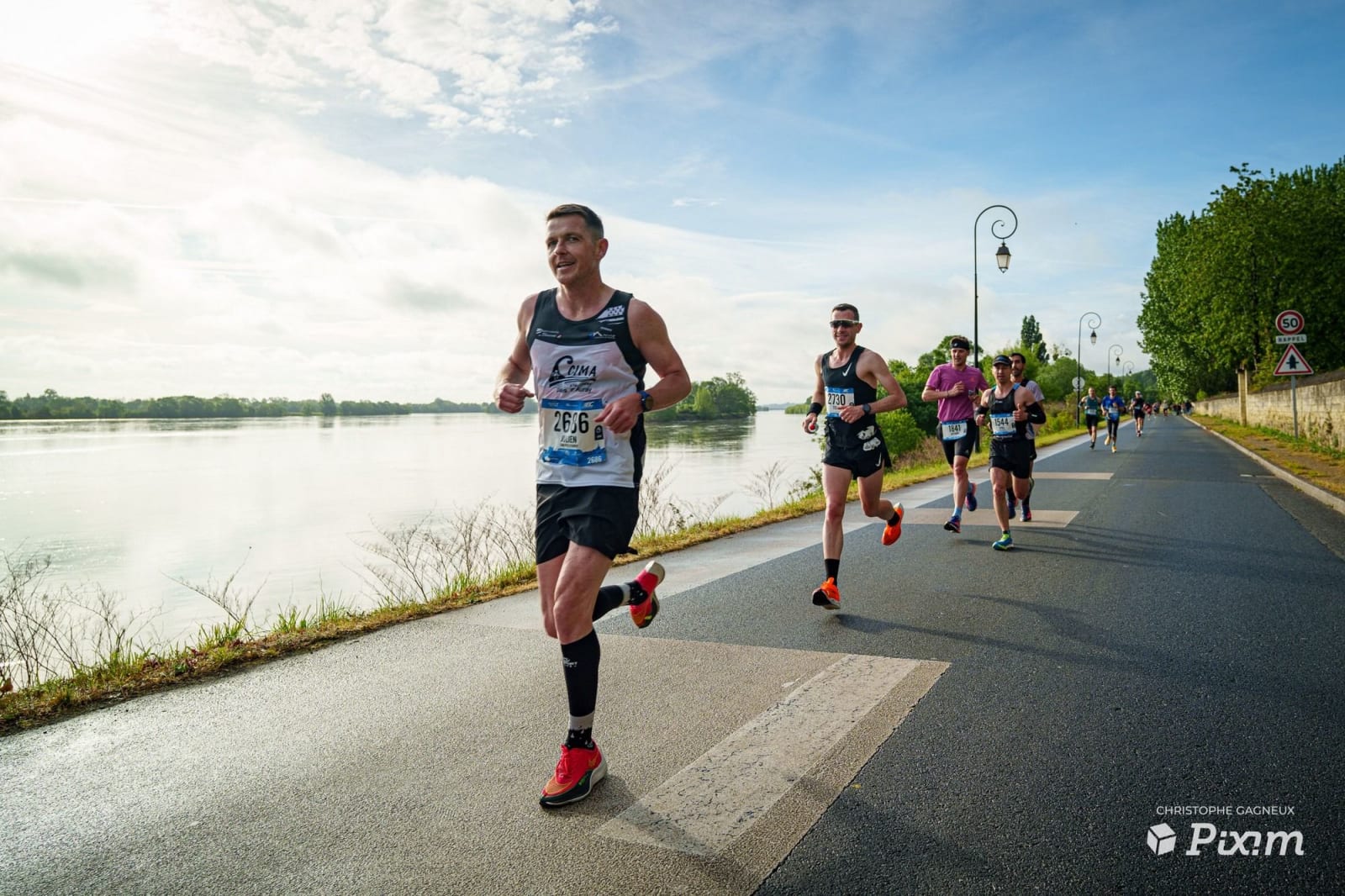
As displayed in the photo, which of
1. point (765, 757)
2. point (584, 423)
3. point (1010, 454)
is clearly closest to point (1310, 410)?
point (1010, 454)

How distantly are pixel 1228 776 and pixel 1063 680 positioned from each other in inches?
46.1

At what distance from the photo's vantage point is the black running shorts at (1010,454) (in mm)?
9078

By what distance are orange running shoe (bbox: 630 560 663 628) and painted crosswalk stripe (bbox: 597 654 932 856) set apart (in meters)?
0.73

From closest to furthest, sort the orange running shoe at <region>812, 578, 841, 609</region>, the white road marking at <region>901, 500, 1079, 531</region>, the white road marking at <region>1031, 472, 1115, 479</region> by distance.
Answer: the orange running shoe at <region>812, 578, 841, 609</region> → the white road marking at <region>901, 500, 1079, 531</region> → the white road marking at <region>1031, 472, 1115, 479</region>

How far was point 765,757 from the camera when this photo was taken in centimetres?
340

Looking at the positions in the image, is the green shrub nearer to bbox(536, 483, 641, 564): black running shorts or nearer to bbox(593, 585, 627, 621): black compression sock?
bbox(593, 585, 627, 621): black compression sock

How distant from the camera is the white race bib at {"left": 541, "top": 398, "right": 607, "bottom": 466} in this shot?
11.0 feet

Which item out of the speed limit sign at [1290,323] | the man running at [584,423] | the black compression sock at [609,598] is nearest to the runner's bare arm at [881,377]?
the black compression sock at [609,598]

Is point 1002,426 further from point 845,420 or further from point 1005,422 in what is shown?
point 845,420

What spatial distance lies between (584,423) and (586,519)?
1.22 feet

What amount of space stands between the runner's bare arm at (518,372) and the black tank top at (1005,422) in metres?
6.48

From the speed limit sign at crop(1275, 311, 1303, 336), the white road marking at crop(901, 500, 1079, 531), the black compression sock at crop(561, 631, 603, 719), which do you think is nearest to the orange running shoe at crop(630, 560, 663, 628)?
the black compression sock at crop(561, 631, 603, 719)

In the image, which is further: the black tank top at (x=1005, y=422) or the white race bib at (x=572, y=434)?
the black tank top at (x=1005, y=422)

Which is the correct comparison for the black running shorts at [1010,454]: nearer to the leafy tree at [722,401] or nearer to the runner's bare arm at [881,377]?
the runner's bare arm at [881,377]
